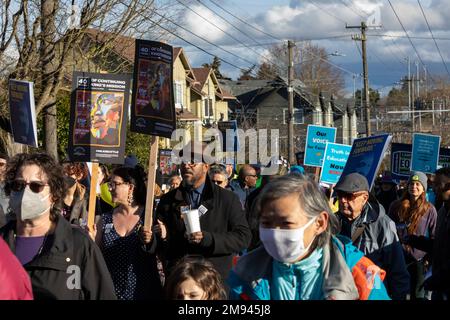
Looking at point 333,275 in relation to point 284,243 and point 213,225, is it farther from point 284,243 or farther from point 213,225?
point 213,225

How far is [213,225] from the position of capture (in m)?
7.27

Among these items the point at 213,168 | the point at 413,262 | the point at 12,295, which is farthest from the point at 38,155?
the point at 213,168

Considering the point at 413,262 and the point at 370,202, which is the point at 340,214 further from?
Answer: the point at 413,262

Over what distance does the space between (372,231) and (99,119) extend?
2.67 metres

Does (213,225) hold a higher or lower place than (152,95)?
lower

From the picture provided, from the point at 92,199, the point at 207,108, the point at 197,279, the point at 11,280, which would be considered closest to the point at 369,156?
the point at 92,199

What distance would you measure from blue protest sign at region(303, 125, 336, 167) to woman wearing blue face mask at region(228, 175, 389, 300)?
10959 mm

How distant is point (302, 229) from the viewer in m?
3.77

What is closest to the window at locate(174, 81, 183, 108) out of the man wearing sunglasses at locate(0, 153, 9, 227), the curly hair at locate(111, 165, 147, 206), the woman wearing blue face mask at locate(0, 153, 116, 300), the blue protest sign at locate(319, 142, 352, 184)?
the blue protest sign at locate(319, 142, 352, 184)

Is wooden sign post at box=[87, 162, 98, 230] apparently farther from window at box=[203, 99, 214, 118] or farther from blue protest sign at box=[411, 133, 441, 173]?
window at box=[203, 99, 214, 118]

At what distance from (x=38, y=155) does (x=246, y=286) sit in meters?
1.85

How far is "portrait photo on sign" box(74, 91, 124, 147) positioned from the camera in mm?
7961

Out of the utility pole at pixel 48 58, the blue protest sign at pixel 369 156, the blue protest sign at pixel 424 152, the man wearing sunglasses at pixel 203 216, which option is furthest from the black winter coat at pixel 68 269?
the utility pole at pixel 48 58

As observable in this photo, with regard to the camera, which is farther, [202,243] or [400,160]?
[400,160]
